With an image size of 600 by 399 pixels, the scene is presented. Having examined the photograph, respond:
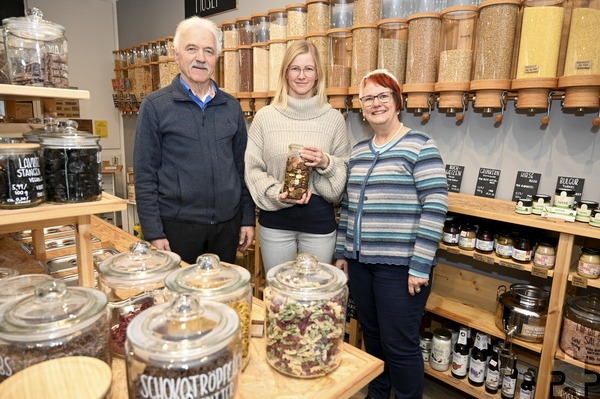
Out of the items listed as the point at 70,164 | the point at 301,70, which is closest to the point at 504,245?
the point at 301,70

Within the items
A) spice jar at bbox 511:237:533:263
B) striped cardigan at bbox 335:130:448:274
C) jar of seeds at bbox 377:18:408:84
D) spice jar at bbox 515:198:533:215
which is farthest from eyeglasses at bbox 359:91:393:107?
spice jar at bbox 511:237:533:263

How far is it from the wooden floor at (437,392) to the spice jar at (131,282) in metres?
1.70

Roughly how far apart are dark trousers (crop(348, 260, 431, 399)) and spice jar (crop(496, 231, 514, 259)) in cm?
45

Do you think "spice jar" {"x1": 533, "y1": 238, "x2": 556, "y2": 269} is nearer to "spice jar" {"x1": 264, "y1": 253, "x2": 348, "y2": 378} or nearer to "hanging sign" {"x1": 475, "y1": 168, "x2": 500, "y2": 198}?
"hanging sign" {"x1": 475, "y1": 168, "x2": 500, "y2": 198}

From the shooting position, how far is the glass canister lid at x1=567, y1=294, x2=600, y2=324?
159 centimetres

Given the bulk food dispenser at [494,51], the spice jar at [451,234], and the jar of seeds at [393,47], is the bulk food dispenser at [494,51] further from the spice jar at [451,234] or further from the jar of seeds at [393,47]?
the spice jar at [451,234]

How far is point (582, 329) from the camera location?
63.5 inches

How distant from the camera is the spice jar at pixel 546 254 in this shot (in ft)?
5.50

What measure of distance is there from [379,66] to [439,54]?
0.29 m

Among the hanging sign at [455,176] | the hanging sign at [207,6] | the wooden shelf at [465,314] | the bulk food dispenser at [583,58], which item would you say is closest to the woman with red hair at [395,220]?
the wooden shelf at [465,314]

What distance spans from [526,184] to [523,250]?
0.37 meters

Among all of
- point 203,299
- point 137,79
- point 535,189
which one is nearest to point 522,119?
point 535,189

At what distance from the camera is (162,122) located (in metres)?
1.66

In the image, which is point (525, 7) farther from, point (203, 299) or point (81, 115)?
point (81, 115)
